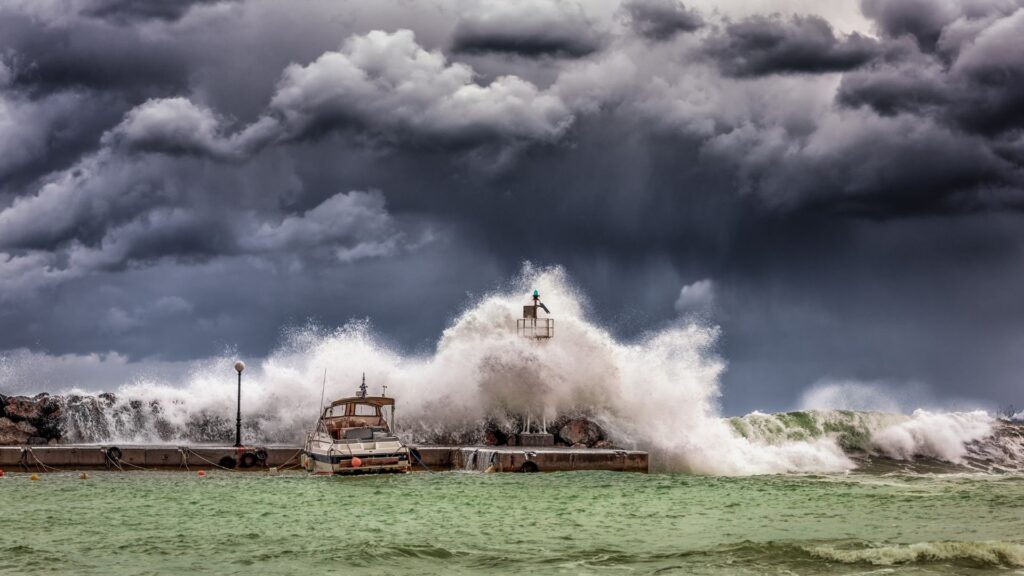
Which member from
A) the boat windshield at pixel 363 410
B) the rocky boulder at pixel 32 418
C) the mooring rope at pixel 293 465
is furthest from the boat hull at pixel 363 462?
the rocky boulder at pixel 32 418

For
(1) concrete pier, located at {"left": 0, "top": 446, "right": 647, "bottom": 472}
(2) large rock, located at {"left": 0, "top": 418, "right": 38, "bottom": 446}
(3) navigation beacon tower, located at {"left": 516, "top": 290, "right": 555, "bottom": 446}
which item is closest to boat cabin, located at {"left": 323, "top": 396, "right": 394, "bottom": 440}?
(1) concrete pier, located at {"left": 0, "top": 446, "right": 647, "bottom": 472}

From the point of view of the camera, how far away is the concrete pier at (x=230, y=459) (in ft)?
119

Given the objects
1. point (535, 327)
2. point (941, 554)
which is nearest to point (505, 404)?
point (535, 327)

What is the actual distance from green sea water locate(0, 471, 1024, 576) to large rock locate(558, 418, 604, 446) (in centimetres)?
895

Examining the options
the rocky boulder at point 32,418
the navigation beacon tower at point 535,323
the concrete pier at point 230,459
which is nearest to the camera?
the concrete pier at point 230,459

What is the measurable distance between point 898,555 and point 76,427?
39.9 m

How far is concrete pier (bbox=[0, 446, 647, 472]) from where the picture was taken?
36406mm

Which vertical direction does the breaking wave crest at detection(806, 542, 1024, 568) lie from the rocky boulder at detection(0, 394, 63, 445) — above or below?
below

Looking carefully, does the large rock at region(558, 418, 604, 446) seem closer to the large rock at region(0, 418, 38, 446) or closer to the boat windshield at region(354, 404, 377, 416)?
the boat windshield at region(354, 404, 377, 416)

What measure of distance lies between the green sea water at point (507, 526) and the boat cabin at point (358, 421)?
2.16 metres

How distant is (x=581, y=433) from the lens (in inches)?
1705

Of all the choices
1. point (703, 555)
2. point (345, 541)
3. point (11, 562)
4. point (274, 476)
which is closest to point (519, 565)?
point (703, 555)

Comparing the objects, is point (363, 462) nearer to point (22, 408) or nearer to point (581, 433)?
point (581, 433)

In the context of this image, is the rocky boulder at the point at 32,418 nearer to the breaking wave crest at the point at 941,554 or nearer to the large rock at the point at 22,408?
the large rock at the point at 22,408
